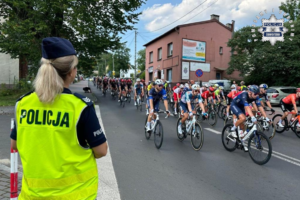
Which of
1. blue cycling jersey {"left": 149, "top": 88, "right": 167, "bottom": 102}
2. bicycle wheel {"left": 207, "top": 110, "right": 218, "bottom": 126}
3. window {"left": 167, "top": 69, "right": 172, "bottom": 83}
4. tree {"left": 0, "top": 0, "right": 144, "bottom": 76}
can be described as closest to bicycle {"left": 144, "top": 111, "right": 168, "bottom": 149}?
blue cycling jersey {"left": 149, "top": 88, "right": 167, "bottom": 102}

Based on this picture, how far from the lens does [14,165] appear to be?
2492mm

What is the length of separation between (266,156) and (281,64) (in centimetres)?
1986

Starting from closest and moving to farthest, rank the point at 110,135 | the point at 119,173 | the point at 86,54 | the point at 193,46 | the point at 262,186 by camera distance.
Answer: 1. the point at 262,186
2. the point at 119,173
3. the point at 110,135
4. the point at 86,54
5. the point at 193,46

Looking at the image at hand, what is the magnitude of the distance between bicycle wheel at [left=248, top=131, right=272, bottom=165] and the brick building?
78.4ft

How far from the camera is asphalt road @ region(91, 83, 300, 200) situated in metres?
4.11

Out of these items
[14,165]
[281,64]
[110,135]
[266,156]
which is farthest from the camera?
[281,64]

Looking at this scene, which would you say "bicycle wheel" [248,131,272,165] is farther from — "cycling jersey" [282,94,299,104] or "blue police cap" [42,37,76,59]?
"blue police cap" [42,37,76,59]

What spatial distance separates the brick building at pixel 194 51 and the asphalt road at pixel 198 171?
2280cm

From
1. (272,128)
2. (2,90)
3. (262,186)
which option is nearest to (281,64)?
(272,128)

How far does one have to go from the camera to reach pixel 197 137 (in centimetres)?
696

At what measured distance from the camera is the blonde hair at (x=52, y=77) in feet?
4.81

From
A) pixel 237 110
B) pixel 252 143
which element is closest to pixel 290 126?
pixel 237 110

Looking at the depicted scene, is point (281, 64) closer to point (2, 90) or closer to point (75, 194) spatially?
point (2, 90)

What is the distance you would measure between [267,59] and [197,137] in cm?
1955
